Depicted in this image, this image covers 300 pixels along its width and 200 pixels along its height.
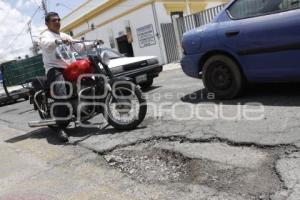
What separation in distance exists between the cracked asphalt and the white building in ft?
42.4

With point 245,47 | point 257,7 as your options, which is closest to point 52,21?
point 245,47

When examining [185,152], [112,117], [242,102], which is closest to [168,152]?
[185,152]

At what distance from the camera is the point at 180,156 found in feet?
13.7

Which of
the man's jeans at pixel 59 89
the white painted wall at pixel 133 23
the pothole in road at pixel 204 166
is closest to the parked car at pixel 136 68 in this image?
the man's jeans at pixel 59 89

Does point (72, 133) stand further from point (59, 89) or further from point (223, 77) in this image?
point (223, 77)

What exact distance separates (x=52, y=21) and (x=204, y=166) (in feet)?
10.6

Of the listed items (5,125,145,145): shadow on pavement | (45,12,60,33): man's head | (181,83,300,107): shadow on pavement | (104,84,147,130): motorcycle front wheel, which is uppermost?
→ (45,12,60,33): man's head

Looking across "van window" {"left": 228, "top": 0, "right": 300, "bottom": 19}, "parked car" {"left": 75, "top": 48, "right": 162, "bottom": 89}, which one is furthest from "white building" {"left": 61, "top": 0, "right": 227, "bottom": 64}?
"van window" {"left": 228, "top": 0, "right": 300, "bottom": 19}

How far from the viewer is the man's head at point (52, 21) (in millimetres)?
5723

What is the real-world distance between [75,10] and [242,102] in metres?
23.0

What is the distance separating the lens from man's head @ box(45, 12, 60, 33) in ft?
18.8

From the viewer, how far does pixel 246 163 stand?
3.59 meters

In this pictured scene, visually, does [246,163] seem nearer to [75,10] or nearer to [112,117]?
[112,117]

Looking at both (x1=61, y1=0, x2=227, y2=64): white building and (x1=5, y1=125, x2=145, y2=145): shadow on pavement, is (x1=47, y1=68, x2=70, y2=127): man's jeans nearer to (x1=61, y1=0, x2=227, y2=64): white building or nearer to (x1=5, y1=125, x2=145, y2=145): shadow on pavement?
(x1=5, y1=125, x2=145, y2=145): shadow on pavement
